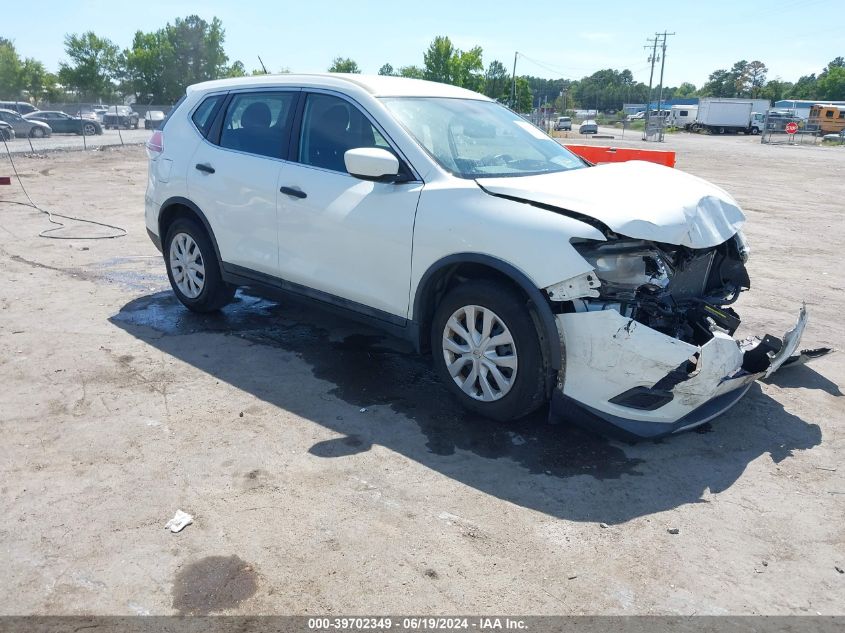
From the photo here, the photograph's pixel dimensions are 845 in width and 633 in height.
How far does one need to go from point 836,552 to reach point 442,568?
1761 mm

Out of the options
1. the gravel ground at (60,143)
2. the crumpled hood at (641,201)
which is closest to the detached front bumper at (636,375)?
the crumpled hood at (641,201)

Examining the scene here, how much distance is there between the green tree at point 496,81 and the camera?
80000mm

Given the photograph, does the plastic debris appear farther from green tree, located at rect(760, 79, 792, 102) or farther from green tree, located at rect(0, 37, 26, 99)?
green tree, located at rect(760, 79, 792, 102)

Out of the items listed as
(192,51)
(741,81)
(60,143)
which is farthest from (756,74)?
(60,143)

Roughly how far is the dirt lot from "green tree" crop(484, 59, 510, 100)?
3047 inches

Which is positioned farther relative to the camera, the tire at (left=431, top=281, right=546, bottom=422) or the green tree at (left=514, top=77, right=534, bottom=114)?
the green tree at (left=514, top=77, right=534, bottom=114)

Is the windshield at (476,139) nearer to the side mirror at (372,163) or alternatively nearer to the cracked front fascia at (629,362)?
the side mirror at (372,163)

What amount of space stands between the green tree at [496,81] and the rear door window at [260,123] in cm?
7638

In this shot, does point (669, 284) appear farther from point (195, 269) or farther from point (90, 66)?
point (90, 66)

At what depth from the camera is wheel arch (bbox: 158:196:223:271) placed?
226 inches

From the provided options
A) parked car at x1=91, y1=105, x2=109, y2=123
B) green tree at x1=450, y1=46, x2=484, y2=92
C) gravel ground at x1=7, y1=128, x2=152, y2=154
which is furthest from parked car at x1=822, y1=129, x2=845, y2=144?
parked car at x1=91, y1=105, x2=109, y2=123

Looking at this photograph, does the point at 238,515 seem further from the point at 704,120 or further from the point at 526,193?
the point at 704,120

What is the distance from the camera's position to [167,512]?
3371 millimetres

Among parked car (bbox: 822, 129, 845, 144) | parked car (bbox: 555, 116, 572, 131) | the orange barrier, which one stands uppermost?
parked car (bbox: 555, 116, 572, 131)
